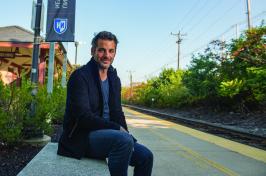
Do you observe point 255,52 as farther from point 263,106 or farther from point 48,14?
point 48,14

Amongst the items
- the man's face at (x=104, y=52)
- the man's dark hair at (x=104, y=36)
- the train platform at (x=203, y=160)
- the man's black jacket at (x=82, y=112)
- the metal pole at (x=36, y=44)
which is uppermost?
the metal pole at (x=36, y=44)

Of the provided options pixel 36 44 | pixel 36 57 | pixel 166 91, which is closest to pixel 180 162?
pixel 36 57

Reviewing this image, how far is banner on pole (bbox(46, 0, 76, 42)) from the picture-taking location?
29.9ft

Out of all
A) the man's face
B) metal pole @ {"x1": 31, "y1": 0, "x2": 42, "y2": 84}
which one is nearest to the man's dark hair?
the man's face

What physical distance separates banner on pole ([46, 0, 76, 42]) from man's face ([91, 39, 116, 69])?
5754mm

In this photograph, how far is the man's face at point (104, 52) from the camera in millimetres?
3543

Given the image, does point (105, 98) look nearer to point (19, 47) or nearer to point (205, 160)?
point (205, 160)

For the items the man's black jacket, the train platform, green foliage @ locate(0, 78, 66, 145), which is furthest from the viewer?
the train platform

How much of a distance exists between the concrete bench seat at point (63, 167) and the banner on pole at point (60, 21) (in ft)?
19.4

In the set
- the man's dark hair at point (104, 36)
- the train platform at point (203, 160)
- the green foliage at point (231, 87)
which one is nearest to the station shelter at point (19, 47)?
the train platform at point (203, 160)

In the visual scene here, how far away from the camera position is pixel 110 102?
142 inches

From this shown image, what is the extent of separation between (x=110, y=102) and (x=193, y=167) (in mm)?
3945

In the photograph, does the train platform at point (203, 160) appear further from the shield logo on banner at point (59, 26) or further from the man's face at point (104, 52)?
the shield logo on banner at point (59, 26)

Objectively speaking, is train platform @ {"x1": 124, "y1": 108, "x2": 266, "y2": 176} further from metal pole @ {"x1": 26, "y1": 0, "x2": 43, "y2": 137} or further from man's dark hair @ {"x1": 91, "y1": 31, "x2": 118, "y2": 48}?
man's dark hair @ {"x1": 91, "y1": 31, "x2": 118, "y2": 48}
